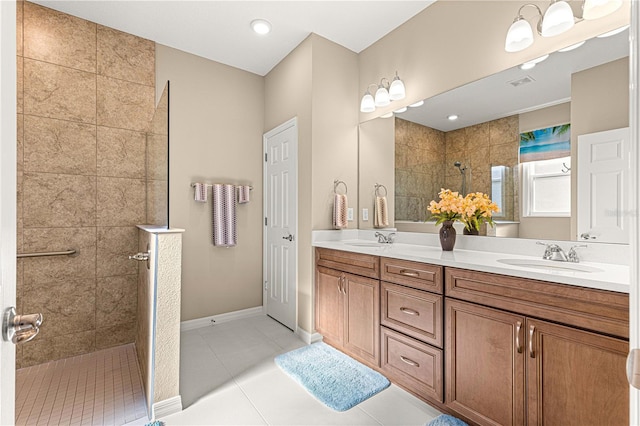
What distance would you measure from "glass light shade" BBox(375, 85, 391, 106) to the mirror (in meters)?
0.15

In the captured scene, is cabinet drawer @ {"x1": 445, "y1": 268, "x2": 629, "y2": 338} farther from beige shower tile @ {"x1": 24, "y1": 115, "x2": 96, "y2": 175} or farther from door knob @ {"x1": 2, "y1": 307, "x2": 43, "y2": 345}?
beige shower tile @ {"x1": 24, "y1": 115, "x2": 96, "y2": 175}

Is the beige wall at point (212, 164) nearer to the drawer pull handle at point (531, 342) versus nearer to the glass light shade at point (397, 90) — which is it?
the glass light shade at point (397, 90)

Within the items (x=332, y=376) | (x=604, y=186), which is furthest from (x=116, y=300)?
(x=604, y=186)

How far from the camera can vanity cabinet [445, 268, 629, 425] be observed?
1.15 meters

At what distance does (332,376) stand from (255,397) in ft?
1.72

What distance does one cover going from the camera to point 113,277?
268cm

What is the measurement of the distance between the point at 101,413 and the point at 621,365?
2532mm

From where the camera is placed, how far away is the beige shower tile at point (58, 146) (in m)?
2.34

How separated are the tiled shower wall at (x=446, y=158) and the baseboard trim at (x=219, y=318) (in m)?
1.91

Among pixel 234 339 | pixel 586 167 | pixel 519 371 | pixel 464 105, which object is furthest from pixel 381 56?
pixel 234 339

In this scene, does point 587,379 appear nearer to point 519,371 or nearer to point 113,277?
point 519,371

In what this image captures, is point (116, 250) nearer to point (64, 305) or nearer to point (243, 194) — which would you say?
point (64, 305)

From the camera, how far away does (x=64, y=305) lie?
2.47 m

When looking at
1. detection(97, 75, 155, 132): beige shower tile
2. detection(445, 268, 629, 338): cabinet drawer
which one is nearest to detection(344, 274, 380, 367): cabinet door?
detection(445, 268, 629, 338): cabinet drawer
